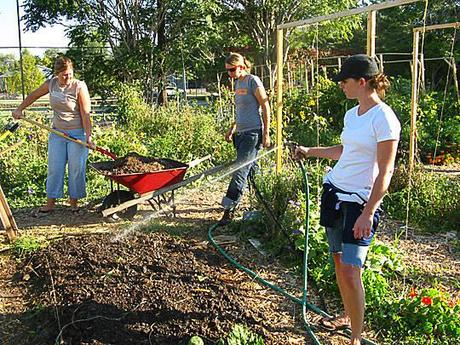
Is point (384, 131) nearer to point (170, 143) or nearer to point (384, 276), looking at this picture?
point (384, 276)

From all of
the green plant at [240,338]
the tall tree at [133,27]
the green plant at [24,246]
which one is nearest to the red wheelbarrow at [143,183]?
the green plant at [24,246]

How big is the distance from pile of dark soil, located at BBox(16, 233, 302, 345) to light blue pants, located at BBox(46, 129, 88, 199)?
1208 millimetres

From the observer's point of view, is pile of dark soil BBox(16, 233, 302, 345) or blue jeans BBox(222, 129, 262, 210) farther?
blue jeans BBox(222, 129, 262, 210)

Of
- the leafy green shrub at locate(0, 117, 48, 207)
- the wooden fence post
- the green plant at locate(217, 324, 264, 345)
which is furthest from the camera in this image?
the leafy green shrub at locate(0, 117, 48, 207)

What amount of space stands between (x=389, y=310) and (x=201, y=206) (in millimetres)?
3127

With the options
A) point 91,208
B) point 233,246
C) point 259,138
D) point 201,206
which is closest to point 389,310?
point 233,246

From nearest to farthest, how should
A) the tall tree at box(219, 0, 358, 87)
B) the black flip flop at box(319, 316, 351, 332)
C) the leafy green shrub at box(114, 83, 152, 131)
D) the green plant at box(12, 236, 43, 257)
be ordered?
the black flip flop at box(319, 316, 351, 332) < the green plant at box(12, 236, 43, 257) < the leafy green shrub at box(114, 83, 152, 131) < the tall tree at box(219, 0, 358, 87)

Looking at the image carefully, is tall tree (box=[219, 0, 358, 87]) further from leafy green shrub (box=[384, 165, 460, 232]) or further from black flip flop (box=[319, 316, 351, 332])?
black flip flop (box=[319, 316, 351, 332])

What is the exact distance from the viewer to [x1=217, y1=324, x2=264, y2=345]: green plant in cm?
270

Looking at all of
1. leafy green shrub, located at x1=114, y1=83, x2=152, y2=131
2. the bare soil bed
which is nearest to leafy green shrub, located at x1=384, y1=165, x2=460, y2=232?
the bare soil bed

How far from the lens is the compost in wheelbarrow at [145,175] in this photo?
192 inches

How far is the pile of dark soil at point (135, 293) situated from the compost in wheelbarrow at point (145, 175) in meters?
0.63

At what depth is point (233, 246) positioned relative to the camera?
4508 mm

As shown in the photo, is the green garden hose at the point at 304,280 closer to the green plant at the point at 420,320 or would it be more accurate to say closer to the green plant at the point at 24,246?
the green plant at the point at 420,320
